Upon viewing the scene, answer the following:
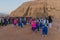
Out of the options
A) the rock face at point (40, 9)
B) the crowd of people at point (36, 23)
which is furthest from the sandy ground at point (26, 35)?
the rock face at point (40, 9)

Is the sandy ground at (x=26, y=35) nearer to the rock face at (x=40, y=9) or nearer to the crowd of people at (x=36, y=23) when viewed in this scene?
the crowd of people at (x=36, y=23)

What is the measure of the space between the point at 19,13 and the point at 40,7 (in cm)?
727

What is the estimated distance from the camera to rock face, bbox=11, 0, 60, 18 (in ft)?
184

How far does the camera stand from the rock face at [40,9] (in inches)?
2213

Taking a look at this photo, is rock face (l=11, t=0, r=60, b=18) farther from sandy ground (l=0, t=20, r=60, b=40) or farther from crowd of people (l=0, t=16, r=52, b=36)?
sandy ground (l=0, t=20, r=60, b=40)

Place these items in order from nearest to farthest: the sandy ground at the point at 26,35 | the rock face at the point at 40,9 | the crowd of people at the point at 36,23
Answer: the sandy ground at the point at 26,35, the crowd of people at the point at 36,23, the rock face at the point at 40,9

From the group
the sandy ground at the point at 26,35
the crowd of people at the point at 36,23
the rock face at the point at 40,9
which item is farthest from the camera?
the rock face at the point at 40,9

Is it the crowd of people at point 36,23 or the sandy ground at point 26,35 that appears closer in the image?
the sandy ground at point 26,35

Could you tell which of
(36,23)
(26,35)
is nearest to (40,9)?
(36,23)

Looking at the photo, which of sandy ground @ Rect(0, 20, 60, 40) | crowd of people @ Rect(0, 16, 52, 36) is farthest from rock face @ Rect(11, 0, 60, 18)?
sandy ground @ Rect(0, 20, 60, 40)

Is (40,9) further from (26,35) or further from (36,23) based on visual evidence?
(26,35)

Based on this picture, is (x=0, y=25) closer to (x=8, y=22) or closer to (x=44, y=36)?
(x=8, y=22)

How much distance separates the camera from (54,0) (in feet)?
213

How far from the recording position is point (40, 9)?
193 ft
